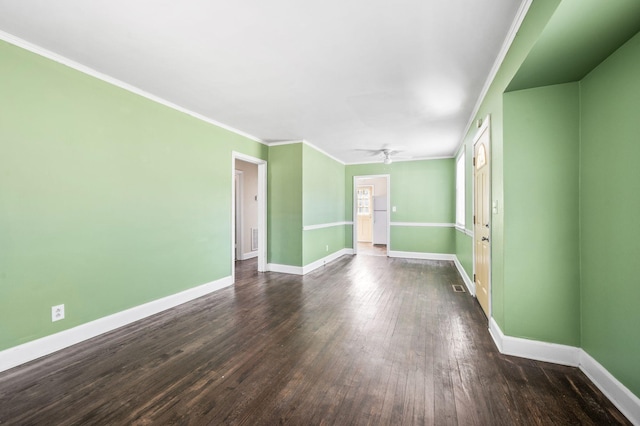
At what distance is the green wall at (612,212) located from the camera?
1.56m

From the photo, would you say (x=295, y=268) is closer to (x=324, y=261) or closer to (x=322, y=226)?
(x=324, y=261)

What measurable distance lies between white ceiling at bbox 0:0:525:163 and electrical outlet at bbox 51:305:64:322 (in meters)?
2.19

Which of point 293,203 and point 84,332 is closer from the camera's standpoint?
point 84,332

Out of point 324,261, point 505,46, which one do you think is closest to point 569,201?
point 505,46

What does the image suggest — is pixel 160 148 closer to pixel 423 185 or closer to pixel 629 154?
pixel 629 154

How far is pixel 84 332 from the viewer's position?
2.49m

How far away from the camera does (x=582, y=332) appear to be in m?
2.05

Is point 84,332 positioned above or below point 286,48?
below

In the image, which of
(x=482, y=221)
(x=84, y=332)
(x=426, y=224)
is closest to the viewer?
(x=84, y=332)

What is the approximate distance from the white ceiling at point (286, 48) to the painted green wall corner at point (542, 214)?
2.19ft

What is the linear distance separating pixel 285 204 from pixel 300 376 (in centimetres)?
346

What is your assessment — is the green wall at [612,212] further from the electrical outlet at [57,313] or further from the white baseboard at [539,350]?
the electrical outlet at [57,313]

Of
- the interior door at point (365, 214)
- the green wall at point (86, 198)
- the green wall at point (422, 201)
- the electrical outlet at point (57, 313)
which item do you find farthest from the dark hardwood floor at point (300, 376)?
the interior door at point (365, 214)

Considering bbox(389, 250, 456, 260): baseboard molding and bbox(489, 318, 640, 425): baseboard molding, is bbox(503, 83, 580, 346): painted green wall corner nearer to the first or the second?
bbox(489, 318, 640, 425): baseboard molding
